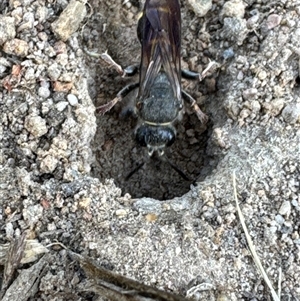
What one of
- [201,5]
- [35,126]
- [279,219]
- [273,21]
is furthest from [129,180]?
[273,21]

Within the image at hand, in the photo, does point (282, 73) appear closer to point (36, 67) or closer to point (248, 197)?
point (248, 197)

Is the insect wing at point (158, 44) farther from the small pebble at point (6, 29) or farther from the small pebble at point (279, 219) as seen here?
the small pebble at point (279, 219)

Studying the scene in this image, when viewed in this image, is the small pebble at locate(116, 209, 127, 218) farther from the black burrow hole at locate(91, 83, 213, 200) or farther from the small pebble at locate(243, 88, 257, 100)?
the small pebble at locate(243, 88, 257, 100)

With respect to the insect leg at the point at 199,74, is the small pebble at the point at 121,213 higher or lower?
lower

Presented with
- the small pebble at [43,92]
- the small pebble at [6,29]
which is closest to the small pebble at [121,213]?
the small pebble at [43,92]

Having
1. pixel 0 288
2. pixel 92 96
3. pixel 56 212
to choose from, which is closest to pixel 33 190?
pixel 56 212

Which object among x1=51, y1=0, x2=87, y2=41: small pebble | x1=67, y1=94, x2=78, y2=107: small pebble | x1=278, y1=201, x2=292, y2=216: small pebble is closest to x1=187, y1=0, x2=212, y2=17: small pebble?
x1=51, y1=0, x2=87, y2=41: small pebble
